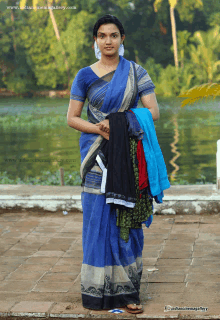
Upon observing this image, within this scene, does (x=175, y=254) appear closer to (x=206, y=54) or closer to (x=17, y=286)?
(x=17, y=286)

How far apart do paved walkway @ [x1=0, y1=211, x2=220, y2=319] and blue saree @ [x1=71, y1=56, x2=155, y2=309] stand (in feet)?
0.41

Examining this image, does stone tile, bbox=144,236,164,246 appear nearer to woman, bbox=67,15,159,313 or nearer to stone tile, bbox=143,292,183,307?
stone tile, bbox=143,292,183,307

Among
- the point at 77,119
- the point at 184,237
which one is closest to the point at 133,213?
the point at 77,119

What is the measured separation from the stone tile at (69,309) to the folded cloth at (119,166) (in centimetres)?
67

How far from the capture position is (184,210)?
5262 mm

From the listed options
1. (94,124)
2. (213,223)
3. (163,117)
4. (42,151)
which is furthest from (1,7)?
(94,124)

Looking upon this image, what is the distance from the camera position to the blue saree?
3000mm

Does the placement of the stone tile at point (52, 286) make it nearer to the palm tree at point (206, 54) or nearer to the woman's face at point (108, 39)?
the woman's face at point (108, 39)

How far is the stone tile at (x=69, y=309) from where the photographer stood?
3020 millimetres

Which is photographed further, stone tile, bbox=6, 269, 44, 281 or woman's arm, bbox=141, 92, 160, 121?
stone tile, bbox=6, 269, 44, 281

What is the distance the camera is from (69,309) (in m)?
3.07

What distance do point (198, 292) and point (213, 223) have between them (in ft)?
5.74

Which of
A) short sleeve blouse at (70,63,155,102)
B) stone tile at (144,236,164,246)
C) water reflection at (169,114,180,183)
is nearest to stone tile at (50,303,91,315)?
short sleeve blouse at (70,63,155,102)

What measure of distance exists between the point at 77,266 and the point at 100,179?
1.11 m
